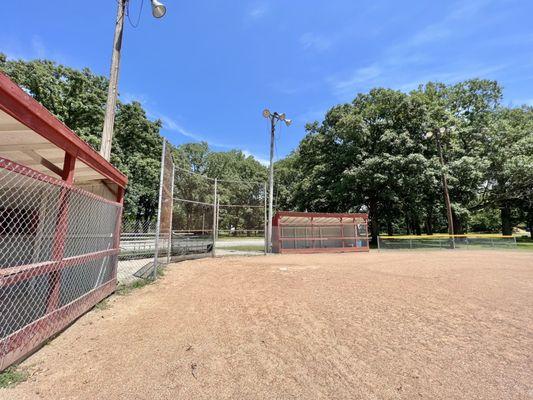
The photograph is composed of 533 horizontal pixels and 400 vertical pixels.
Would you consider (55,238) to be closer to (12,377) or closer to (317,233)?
(12,377)

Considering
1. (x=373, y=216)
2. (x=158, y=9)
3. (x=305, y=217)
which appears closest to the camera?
(x=158, y=9)

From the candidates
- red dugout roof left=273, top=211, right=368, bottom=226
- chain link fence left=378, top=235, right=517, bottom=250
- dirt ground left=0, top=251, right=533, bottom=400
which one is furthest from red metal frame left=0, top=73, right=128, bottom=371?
chain link fence left=378, top=235, right=517, bottom=250

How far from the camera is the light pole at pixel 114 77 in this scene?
6.44 metres

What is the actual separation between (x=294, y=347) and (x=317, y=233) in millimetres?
13390

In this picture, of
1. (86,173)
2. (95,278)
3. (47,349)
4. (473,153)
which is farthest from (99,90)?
(473,153)

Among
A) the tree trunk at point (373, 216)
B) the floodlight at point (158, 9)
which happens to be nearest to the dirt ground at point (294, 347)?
the floodlight at point (158, 9)

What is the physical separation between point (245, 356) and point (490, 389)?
7.66ft

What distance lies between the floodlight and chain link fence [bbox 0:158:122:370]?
427cm

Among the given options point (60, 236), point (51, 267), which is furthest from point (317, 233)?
point (51, 267)

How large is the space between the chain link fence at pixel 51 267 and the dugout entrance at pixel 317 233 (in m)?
11.3

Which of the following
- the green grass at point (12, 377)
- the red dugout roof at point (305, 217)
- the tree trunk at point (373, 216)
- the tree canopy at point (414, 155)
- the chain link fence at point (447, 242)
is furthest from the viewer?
the tree trunk at point (373, 216)

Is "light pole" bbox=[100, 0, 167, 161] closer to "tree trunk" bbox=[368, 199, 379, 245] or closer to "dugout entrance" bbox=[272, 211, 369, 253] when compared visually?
"dugout entrance" bbox=[272, 211, 369, 253]

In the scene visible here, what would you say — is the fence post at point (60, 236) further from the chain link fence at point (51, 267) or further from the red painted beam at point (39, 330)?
the red painted beam at point (39, 330)

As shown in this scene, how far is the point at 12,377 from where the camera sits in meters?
2.71
